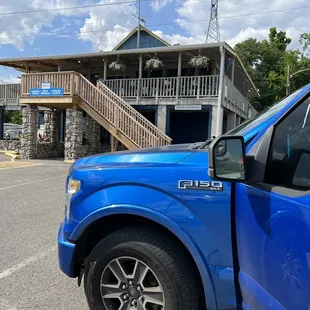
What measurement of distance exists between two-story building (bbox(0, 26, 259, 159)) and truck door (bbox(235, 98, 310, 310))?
37.5ft

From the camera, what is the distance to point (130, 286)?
254 cm

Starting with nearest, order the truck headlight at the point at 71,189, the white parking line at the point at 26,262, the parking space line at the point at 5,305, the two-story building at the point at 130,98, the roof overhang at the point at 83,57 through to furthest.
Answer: the truck headlight at the point at 71,189 → the parking space line at the point at 5,305 → the white parking line at the point at 26,262 → the two-story building at the point at 130,98 → the roof overhang at the point at 83,57

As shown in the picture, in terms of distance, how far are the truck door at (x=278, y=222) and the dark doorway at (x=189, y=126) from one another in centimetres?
1722

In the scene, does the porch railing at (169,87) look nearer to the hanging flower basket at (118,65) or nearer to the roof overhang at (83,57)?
the hanging flower basket at (118,65)

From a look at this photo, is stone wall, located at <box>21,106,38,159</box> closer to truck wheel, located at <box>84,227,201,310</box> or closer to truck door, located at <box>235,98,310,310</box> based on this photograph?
truck wheel, located at <box>84,227,201,310</box>

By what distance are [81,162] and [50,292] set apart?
1.40 metres

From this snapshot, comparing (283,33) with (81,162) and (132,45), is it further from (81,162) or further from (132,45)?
(81,162)

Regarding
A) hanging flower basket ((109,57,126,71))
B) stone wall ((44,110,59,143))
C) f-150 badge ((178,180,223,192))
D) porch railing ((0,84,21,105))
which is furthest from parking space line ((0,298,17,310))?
porch railing ((0,84,21,105))

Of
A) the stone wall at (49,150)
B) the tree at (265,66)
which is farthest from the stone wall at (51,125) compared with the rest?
the tree at (265,66)

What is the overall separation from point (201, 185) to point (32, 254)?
305 centimetres

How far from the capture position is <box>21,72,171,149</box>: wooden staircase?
13664 mm

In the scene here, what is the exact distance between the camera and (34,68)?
21.5 m

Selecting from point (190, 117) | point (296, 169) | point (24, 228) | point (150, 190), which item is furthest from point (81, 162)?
point (190, 117)

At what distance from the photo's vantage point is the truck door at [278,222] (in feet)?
5.36
